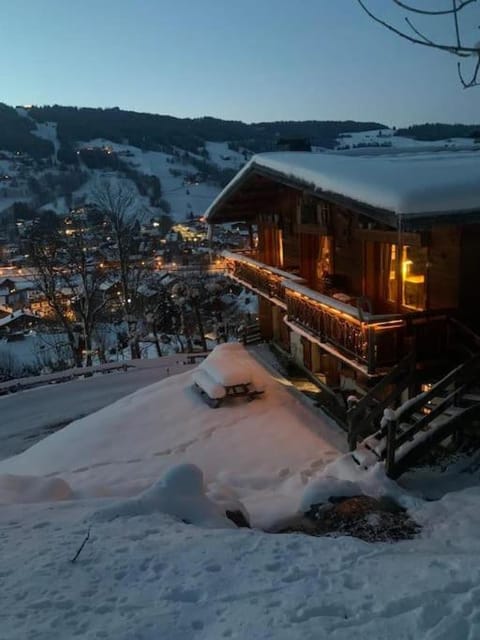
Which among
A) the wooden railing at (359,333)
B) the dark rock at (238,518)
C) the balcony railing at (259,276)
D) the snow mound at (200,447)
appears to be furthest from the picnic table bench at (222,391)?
the dark rock at (238,518)

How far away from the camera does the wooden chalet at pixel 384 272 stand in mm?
8461

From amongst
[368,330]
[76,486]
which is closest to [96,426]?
[76,486]

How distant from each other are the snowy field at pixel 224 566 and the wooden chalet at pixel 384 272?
6.68 ft

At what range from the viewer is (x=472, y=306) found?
10.1m

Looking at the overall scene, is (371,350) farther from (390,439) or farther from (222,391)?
(222,391)

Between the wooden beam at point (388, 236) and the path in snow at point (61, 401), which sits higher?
the wooden beam at point (388, 236)

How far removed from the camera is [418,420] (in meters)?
8.79

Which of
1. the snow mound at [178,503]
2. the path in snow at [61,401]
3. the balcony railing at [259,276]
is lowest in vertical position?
the path in snow at [61,401]

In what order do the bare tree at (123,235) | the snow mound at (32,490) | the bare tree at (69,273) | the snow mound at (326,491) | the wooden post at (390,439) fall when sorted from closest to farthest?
the snow mound at (326,491)
the wooden post at (390,439)
the snow mound at (32,490)
the bare tree at (69,273)
the bare tree at (123,235)

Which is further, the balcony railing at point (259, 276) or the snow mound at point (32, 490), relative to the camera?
the balcony railing at point (259, 276)

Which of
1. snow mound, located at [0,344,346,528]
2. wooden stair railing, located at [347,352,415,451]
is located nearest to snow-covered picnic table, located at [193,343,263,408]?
snow mound, located at [0,344,346,528]

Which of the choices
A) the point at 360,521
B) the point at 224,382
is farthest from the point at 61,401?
the point at 360,521

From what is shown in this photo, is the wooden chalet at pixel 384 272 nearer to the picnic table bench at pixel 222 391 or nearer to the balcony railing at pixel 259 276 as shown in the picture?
the balcony railing at pixel 259 276

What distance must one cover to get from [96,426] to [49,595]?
9.61m
